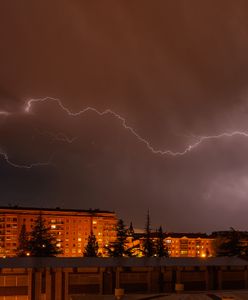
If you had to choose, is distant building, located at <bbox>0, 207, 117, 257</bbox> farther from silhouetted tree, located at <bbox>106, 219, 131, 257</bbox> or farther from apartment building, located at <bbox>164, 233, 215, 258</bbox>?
silhouetted tree, located at <bbox>106, 219, 131, 257</bbox>

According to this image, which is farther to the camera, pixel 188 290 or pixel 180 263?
pixel 180 263

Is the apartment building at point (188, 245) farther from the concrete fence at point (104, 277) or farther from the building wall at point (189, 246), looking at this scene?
the concrete fence at point (104, 277)

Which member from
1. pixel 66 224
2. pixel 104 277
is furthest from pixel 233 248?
pixel 66 224

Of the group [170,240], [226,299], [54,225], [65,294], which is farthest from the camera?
[170,240]

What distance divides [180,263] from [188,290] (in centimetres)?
428

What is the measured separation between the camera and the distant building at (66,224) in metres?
155

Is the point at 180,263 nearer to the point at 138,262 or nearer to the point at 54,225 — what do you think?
the point at 138,262

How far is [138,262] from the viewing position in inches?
1769

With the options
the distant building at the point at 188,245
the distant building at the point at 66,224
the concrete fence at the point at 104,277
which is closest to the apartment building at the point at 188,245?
the distant building at the point at 188,245

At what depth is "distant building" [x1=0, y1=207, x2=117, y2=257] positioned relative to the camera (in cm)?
15500

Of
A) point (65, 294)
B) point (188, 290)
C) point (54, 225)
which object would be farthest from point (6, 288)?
point (54, 225)

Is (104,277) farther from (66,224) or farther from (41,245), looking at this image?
(66,224)

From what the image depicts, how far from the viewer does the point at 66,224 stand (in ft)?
541

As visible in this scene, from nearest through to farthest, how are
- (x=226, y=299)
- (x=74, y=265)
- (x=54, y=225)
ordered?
1. (x=226, y=299)
2. (x=74, y=265)
3. (x=54, y=225)
